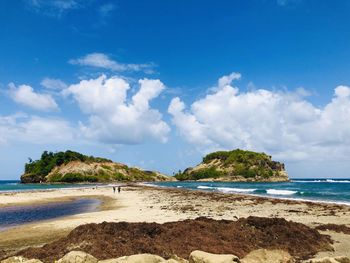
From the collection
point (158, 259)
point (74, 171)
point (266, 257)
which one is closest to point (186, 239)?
point (266, 257)

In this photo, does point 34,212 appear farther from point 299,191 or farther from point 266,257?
point 299,191

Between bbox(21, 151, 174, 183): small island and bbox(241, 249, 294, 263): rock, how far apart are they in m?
167

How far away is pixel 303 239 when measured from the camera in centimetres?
1750

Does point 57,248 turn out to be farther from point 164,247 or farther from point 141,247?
point 164,247

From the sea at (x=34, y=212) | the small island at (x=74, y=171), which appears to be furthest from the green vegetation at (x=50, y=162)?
the sea at (x=34, y=212)

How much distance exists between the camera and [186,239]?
16.5 metres

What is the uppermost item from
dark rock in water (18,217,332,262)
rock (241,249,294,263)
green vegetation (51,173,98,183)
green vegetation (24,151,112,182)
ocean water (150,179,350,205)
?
green vegetation (24,151,112,182)

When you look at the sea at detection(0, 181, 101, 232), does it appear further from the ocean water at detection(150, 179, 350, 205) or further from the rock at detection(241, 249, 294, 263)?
the ocean water at detection(150, 179, 350, 205)

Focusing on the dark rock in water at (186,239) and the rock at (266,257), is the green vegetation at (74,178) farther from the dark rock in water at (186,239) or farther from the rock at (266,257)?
the rock at (266,257)

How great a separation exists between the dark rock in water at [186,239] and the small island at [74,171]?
16271 centimetres

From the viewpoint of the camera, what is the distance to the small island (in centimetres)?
17738

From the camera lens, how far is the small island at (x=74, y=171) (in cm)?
17738

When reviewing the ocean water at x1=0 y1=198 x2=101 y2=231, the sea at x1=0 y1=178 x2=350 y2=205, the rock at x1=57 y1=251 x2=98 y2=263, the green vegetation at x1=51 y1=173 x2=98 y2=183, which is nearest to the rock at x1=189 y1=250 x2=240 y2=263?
the rock at x1=57 y1=251 x2=98 y2=263

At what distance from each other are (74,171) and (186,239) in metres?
172
